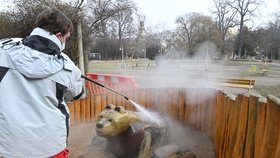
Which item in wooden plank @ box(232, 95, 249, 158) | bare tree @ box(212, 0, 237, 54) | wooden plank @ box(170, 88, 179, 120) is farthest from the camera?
bare tree @ box(212, 0, 237, 54)

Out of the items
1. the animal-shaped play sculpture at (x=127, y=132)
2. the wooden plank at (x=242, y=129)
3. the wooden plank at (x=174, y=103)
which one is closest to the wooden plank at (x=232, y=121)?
the wooden plank at (x=242, y=129)

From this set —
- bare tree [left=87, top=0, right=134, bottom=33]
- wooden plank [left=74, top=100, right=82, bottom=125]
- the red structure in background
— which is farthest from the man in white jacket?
bare tree [left=87, top=0, right=134, bottom=33]

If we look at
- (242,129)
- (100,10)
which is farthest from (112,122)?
(100,10)

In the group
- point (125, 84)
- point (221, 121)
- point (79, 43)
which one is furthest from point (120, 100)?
point (221, 121)

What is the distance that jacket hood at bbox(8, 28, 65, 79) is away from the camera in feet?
5.31

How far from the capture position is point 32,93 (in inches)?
65.2

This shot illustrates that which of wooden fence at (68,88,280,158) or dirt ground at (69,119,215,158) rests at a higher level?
wooden fence at (68,88,280,158)

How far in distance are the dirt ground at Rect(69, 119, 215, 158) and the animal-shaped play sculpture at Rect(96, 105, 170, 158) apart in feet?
1.04

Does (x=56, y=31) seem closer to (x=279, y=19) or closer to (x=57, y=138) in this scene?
(x=57, y=138)

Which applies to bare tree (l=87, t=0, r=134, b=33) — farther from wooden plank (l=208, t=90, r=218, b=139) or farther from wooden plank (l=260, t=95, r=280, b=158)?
wooden plank (l=260, t=95, r=280, b=158)

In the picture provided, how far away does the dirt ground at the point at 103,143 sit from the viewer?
413cm

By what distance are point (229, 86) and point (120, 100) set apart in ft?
17.3

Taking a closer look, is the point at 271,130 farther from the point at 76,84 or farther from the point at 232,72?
the point at 232,72

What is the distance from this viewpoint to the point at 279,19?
1815 inches
